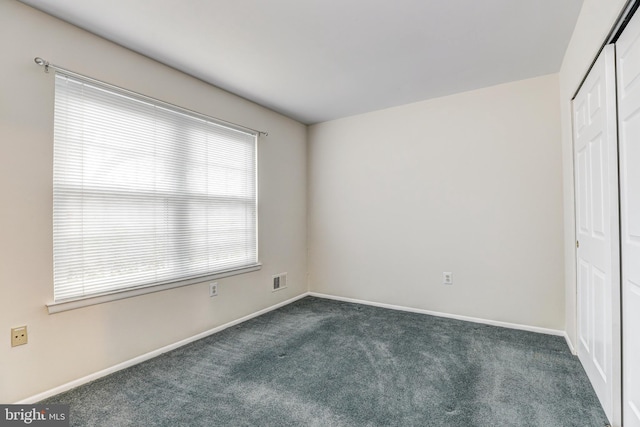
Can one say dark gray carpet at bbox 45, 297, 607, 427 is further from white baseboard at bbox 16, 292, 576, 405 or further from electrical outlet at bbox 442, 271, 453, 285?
electrical outlet at bbox 442, 271, 453, 285

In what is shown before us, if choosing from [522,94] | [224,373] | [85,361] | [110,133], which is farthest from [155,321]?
[522,94]

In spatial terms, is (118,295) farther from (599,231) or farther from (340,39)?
(599,231)

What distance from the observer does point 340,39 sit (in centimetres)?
224

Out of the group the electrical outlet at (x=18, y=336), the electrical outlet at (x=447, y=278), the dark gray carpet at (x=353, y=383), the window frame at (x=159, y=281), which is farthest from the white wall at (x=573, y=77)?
the electrical outlet at (x=18, y=336)

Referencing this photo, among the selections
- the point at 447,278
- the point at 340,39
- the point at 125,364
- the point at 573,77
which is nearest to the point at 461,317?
the point at 447,278

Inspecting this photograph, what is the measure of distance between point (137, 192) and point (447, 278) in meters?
3.07

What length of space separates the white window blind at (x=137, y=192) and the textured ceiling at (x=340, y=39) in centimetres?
47

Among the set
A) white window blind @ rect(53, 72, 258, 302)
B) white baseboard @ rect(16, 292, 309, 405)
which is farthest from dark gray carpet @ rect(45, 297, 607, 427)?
white window blind @ rect(53, 72, 258, 302)

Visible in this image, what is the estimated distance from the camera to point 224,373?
217 centimetres

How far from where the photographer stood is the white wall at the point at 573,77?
63.1 inches

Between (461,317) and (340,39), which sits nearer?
(340,39)

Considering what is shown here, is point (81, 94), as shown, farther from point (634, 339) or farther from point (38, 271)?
point (634, 339)

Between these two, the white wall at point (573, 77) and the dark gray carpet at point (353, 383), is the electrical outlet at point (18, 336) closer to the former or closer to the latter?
the dark gray carpet at point (353, 383)

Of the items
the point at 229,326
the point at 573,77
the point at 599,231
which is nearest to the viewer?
the point at 599,231
